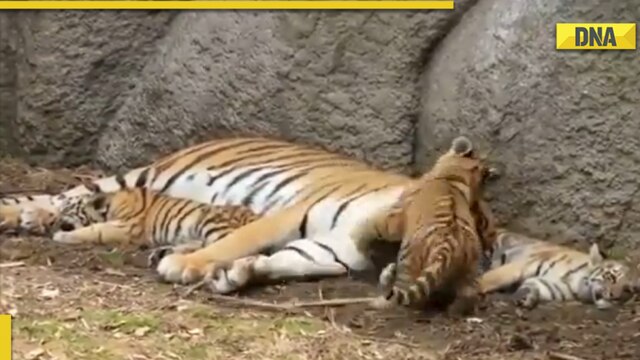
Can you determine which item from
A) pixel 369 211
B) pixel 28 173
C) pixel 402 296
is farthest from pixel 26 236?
pixel 402 296

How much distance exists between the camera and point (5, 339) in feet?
10.5

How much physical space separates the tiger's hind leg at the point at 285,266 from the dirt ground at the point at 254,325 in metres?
0.04

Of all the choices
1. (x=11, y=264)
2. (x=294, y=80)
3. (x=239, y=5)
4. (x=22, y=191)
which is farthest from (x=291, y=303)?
(x=22, y=191)

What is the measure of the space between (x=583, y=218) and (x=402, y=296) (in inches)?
31.1

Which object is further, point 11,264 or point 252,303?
point 11,264

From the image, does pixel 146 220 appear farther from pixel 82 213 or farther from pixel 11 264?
pixel 11 264

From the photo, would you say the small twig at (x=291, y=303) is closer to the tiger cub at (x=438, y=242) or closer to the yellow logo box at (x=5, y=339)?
the tiger cub at (x=438, y=242)

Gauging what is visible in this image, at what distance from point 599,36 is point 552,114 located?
0.86 ft

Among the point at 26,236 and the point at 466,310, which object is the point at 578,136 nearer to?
the point at 466,310

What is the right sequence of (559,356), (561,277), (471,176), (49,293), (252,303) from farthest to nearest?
(471,176)
(561,277)
(252,303)
(49,293)
(559,356)

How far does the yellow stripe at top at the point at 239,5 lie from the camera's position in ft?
14.6

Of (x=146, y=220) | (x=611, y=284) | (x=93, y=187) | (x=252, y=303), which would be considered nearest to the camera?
(x=252, y=303)

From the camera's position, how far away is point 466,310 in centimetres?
385

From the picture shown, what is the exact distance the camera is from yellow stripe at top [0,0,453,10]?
4.45m
